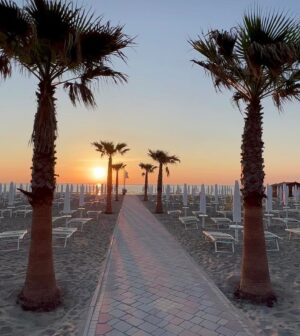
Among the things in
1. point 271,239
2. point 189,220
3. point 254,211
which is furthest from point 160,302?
point 189,220

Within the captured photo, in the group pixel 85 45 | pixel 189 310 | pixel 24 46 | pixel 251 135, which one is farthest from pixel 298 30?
pixel 189 310

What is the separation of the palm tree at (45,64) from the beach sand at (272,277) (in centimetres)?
345

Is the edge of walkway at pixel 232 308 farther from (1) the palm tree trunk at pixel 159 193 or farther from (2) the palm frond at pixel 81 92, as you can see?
(1) the palm tree trunk at pixel 159 193

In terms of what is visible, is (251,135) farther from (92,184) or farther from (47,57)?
(92,184)

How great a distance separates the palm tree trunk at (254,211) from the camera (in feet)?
21.3

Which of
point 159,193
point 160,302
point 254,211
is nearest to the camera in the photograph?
point 160,302

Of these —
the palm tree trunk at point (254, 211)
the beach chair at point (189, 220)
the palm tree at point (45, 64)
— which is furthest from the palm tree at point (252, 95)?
the beach chair at point (189, 220)

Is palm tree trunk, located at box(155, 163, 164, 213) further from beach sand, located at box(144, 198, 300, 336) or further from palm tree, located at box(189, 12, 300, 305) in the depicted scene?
palm tree, located at box(189, 12, 300, 305)

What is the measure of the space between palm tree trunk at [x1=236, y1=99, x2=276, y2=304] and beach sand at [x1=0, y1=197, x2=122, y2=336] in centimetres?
307

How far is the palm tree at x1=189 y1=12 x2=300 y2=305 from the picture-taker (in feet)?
19.8

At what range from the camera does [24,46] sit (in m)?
5.59

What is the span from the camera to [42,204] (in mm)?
6074

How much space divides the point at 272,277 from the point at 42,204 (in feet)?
17.9

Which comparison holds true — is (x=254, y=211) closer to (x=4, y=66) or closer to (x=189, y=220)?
(x=4, y=66)
